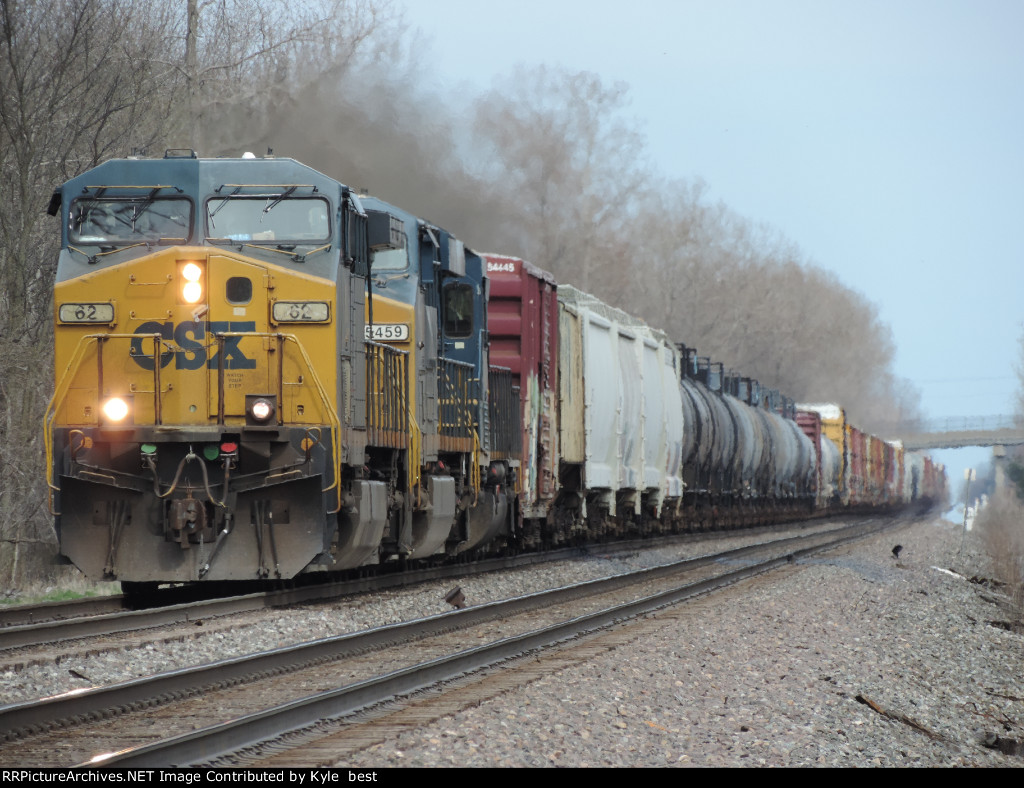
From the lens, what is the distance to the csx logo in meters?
10.3

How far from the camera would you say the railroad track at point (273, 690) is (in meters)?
5.59

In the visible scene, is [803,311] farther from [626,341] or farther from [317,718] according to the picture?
[317,718]

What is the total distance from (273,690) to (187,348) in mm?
3888

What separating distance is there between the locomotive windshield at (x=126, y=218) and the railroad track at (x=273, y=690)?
3804mm

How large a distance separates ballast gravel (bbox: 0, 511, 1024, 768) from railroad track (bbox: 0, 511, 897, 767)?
1.79ft

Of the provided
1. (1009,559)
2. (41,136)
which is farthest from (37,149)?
(1009,559)

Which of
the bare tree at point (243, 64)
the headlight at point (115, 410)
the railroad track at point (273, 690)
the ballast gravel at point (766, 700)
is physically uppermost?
the bare tree at point (243, 64)

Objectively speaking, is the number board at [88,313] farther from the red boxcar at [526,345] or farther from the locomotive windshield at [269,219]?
the red boxcar at [526,345]

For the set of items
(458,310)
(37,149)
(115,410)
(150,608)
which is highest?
(37,149)

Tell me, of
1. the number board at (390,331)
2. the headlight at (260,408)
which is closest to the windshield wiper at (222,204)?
the headlight at (260,408)

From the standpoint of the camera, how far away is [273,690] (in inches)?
285

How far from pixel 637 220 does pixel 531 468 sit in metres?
47.7

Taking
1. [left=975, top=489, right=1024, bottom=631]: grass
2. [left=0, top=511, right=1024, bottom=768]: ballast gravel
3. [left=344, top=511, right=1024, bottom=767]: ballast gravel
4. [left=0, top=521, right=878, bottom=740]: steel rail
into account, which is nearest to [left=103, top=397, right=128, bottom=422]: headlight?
[left=0, top=511, right=1024, bottom=768]: ballast gravel

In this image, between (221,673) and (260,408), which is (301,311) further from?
(221,673)
